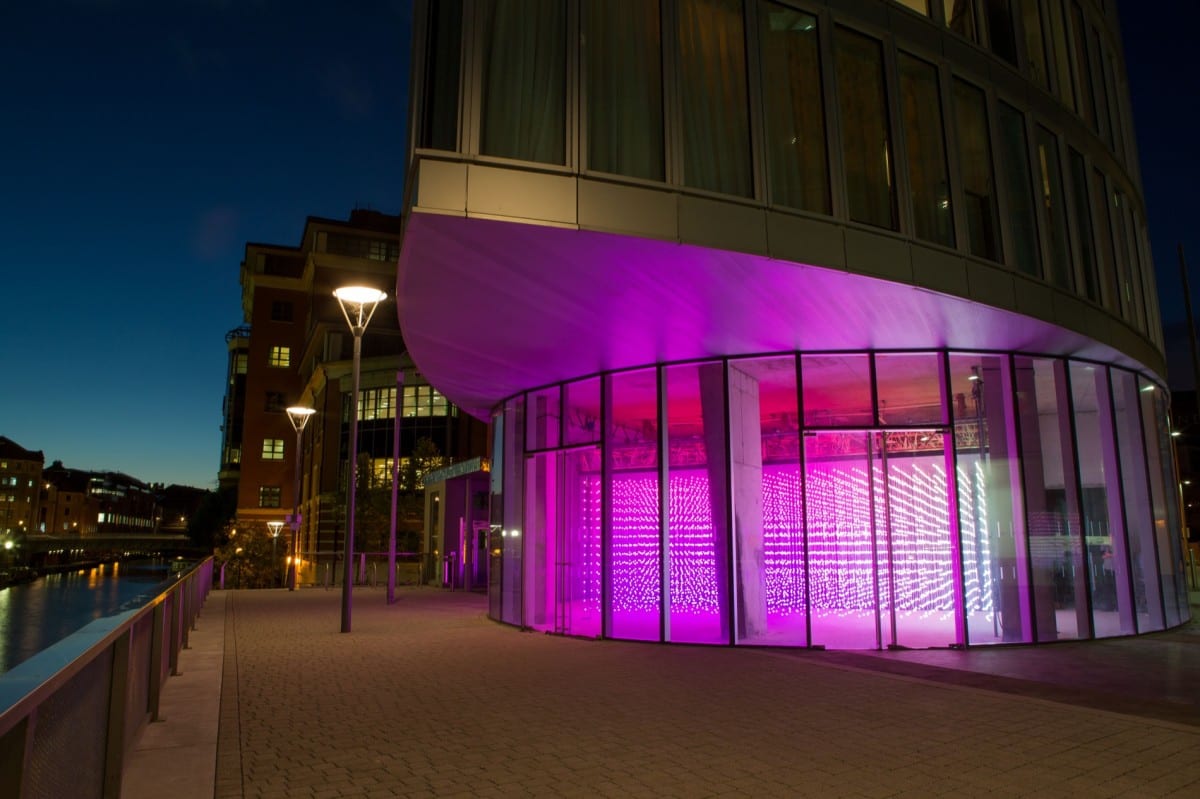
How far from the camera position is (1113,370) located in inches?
635

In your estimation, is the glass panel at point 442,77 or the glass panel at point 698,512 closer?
the glass panel at point 442,77

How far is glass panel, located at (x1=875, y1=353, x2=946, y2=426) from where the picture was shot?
44.8 feet

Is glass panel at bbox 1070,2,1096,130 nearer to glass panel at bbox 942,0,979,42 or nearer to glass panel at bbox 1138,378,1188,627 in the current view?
glass panel at bbox 942,0,979,42

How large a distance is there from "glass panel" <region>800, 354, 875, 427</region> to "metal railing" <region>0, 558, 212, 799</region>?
1019 cm

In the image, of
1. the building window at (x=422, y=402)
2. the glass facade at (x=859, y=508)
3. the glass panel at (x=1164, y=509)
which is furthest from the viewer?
the building window at (x=422, y=402)

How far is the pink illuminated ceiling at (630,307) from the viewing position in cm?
957

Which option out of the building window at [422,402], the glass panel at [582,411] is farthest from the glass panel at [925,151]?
the building window at [422,402]

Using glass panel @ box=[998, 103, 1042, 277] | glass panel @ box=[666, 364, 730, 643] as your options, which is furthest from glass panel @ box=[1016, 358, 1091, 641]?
glass panel @ box=[666, 364, 730, 643]

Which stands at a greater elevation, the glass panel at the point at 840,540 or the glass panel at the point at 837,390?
the glass panel at the point at 837,390

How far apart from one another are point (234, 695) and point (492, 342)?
20.9 feet

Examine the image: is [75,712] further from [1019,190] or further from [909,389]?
[1019,190]

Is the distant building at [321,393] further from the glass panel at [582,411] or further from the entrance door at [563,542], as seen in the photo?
the glass panel at [582,411]

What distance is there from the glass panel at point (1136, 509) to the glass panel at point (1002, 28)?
6.44m

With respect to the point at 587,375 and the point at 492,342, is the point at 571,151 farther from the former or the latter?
the point at 587,375
